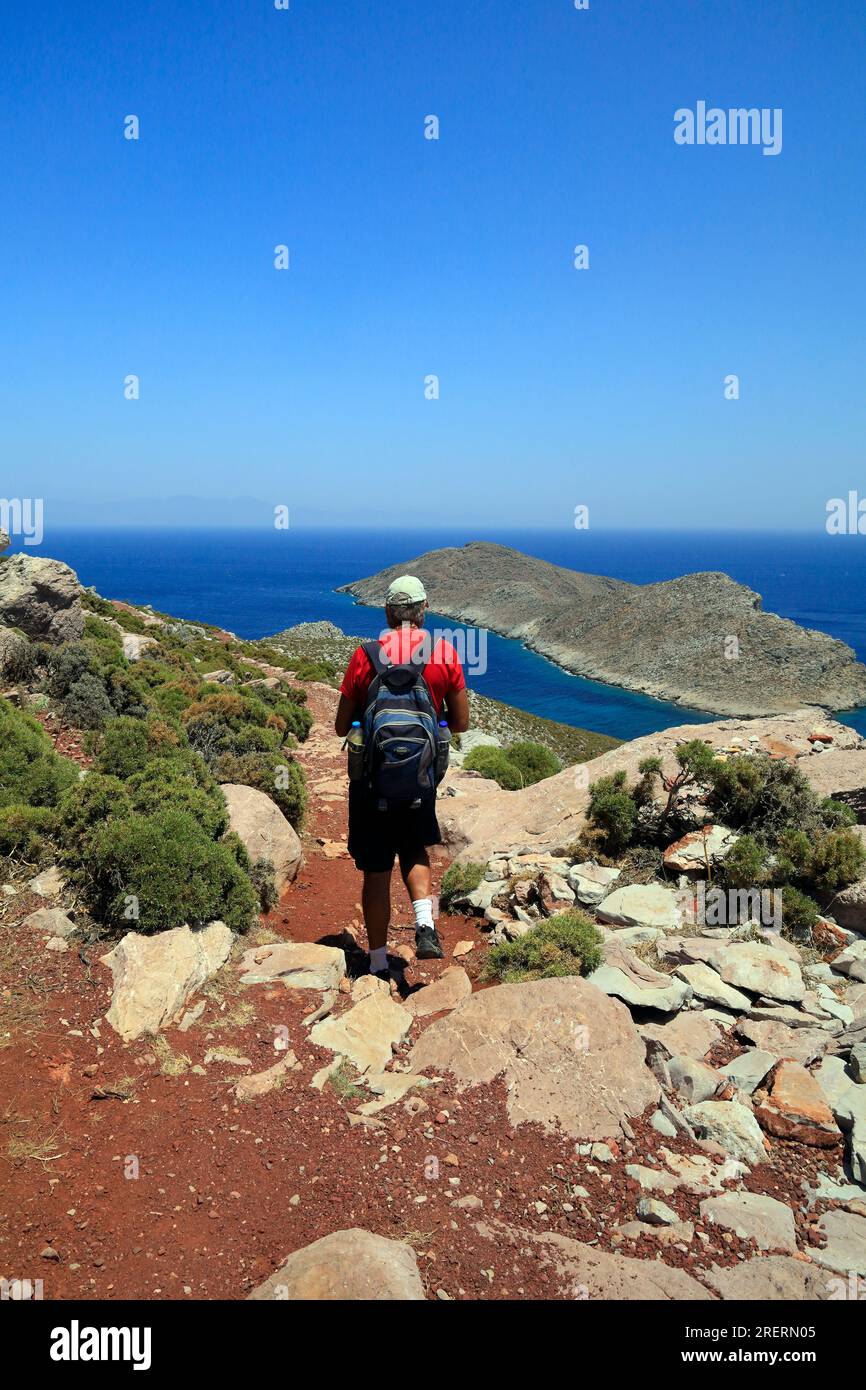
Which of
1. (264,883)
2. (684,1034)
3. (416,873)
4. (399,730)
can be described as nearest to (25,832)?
(264,883)

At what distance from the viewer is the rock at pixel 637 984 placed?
17.1 ft

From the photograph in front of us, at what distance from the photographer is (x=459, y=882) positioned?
806 cm

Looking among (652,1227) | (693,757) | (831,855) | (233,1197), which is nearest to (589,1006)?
(652,1227)

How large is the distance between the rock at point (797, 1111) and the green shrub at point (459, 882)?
3931 millimetres

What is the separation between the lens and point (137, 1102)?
4062 millimetres

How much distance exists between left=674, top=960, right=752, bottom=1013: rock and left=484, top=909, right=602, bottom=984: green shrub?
2.26 ft

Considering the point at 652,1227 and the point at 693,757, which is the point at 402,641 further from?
the point at 693,757

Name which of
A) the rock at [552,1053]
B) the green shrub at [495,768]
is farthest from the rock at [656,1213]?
the green shrub at [495,768]

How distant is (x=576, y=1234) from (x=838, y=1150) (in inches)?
67.5

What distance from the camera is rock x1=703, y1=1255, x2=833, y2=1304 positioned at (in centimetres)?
291

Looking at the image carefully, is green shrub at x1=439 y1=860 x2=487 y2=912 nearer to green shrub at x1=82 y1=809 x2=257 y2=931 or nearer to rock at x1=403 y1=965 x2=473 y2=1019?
rock at x1=403 y1=965 x2=473 y2=1019

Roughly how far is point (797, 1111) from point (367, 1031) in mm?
2634

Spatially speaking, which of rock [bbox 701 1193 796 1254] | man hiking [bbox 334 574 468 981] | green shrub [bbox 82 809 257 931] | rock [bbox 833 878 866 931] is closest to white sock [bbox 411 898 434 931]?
man hiking [bbox 334 574 468 981]
